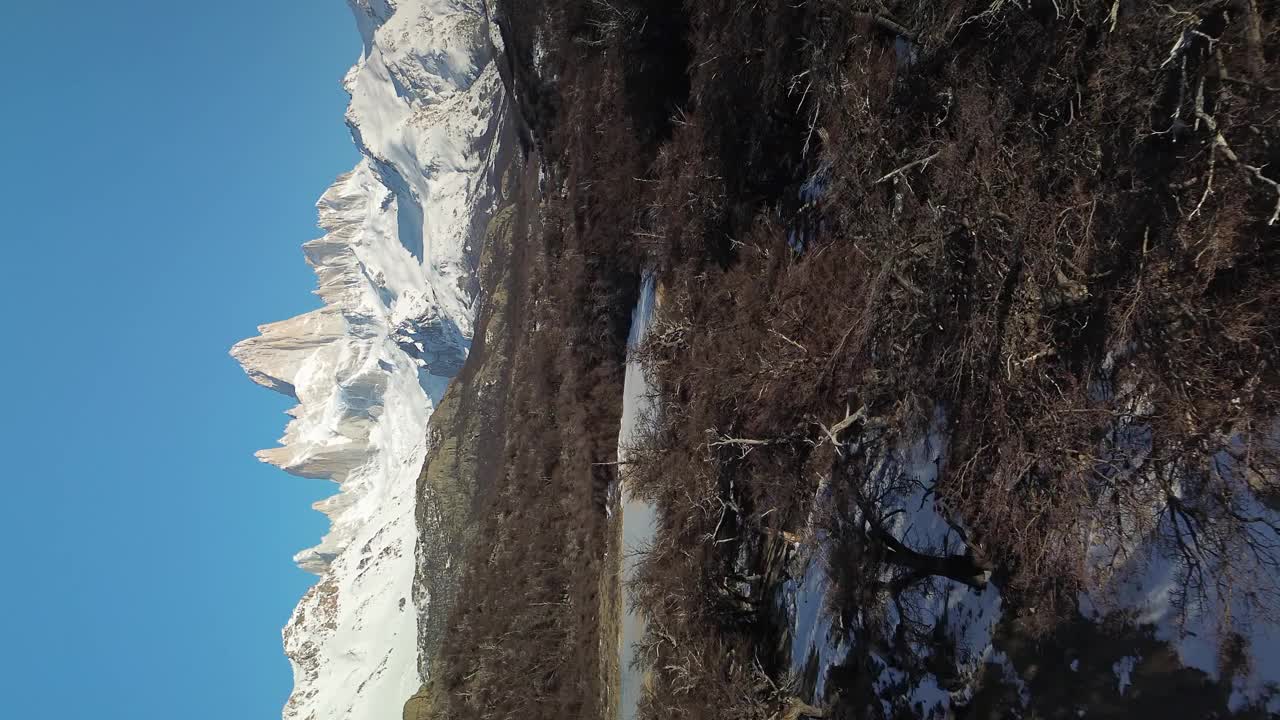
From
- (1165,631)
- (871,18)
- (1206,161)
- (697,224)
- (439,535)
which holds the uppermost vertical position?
(871,18)

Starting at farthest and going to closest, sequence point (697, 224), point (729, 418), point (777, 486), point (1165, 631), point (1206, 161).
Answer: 1. point (697, 224)
2. point (729, 418)
3. point (777, 486)
4. point (1165, 631)
5. point (1206, 161)

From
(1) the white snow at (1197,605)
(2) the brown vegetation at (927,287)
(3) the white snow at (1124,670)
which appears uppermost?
(2) the brown vegetation at (927,287)

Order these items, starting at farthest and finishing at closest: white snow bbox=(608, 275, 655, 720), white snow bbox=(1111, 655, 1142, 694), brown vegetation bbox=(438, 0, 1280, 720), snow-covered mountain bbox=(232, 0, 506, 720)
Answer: snow-covered mountain bbox=(232, 0, 506, 720) < white snow bbox=(608, 275, 655, 720) < white snow bbox=(1111, 655, 1142, 694) < brown vegetation bbox=(438, 0, 1280, 720)

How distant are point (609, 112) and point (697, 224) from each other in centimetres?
300

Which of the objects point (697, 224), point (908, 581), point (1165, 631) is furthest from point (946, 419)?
point (697, 224)

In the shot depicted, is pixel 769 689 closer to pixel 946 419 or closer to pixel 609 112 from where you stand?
pixel 946 419

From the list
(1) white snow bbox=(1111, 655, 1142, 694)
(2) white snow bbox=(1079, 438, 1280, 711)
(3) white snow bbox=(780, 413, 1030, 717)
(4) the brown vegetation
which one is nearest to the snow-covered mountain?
(4) the brown vegetation

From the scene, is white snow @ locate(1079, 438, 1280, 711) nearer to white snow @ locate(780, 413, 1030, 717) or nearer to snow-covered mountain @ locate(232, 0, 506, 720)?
white snow @ locate(780, 413, 1030, 717)

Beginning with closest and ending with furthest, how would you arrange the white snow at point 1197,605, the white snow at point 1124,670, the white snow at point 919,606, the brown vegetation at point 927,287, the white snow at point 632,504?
the white snow at point 1197,605 < the brown vegetation at point 927,287 < the white snow at point 1124,670 < the white snow at point 919,606 < the white snow at point 632,504

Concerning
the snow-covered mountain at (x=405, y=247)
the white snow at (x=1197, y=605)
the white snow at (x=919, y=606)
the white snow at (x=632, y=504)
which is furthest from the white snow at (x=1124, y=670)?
the snow-covered mountain at (x=405, y=247)

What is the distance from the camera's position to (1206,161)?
12.3ft

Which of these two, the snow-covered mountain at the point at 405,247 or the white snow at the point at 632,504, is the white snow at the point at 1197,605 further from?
the snow-covered mountain at the point at 405,247

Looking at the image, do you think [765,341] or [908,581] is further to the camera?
[765,341]

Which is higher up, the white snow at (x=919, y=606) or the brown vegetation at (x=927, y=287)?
the brown vegetation at (x=927, y=287)
